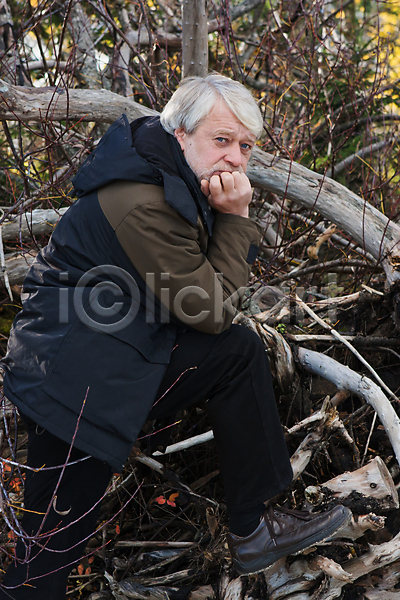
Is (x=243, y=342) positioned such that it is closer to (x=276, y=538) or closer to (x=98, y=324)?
(x=98, y=324)

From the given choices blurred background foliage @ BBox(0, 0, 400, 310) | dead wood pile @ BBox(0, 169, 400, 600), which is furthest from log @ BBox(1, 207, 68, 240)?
dead wood pile @ BBox(0, 169, 400, 600)

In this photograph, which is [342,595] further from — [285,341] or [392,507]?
[285,341]

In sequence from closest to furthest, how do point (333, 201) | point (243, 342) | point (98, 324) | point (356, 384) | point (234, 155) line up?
point (98, 324), point (243, 342), point (234, 155), point (356, 384), point (333, 201)

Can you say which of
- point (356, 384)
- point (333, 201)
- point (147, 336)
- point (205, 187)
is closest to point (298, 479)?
point (356, 384)

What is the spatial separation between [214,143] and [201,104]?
0.50 feet

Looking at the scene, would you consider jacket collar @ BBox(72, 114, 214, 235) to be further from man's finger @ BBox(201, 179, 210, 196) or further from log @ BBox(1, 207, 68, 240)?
log @ BBox(1, 207, 68, 240)

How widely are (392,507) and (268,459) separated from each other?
71cm

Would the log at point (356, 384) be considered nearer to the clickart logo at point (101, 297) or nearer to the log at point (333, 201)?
the log at point (333, 201)

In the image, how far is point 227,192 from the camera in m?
1.96

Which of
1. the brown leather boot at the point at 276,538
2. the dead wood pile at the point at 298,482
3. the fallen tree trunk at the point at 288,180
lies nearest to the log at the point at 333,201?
the fallen tree trunk at the point at 288,180

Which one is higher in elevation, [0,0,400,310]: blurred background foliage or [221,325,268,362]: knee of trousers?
[0,0,400,310]: blurred background foliage

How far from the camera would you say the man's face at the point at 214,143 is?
6.57 feet

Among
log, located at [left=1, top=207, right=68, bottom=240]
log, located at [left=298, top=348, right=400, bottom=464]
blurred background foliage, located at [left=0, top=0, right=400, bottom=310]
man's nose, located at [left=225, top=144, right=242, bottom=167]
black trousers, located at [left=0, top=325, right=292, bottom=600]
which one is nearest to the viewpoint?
black trousers, located at [left=0, top=325, right=292, bottom=600]

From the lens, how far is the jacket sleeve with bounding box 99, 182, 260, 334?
5.74ft
